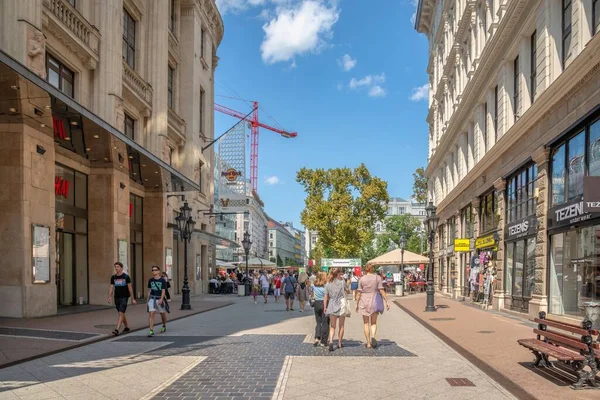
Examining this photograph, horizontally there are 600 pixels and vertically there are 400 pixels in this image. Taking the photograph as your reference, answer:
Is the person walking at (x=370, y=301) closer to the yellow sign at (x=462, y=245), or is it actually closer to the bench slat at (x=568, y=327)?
the bench slat at (x=568, y=327)

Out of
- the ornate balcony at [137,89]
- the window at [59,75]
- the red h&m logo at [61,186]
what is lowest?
the red h&m logo at [61,186]

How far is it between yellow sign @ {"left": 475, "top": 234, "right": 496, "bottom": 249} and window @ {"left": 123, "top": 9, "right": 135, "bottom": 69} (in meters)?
18.0

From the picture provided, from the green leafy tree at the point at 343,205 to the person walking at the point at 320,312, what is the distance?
137 ft

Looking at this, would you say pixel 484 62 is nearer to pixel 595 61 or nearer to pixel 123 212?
pixel 595 61

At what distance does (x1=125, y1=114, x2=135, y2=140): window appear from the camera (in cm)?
2691

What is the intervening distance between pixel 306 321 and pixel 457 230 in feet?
57.6

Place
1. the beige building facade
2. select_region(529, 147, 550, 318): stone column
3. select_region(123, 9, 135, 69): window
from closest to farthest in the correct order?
the beige building facade, select_region(529, 147, 550, 318): stone column, select_region(123, 9, 135, 69): window

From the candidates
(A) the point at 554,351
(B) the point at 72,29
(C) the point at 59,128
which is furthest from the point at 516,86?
(B) the point at 72,29

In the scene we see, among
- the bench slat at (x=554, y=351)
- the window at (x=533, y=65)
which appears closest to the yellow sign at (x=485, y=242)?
the window at (x=533, y=65)

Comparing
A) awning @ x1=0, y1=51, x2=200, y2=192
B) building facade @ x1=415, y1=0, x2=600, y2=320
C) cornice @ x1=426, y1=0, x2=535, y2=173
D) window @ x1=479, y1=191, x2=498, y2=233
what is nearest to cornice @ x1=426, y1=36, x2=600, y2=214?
building facade @ x1=415, y1=0, x2=600, y2=320

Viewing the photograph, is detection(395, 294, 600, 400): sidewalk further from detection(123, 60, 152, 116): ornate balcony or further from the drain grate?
detection(123, 60, 152, 116): ornate balcony

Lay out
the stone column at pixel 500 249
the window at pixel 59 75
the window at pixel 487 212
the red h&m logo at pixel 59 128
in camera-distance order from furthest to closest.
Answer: the window at pixel 487 212
the stone column at pixel 500 249
the window at pixel 59 75
the red h&m logo at pixel 59 128

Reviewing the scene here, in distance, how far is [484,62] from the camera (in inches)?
946

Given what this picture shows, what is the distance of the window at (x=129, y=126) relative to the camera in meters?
26.9
